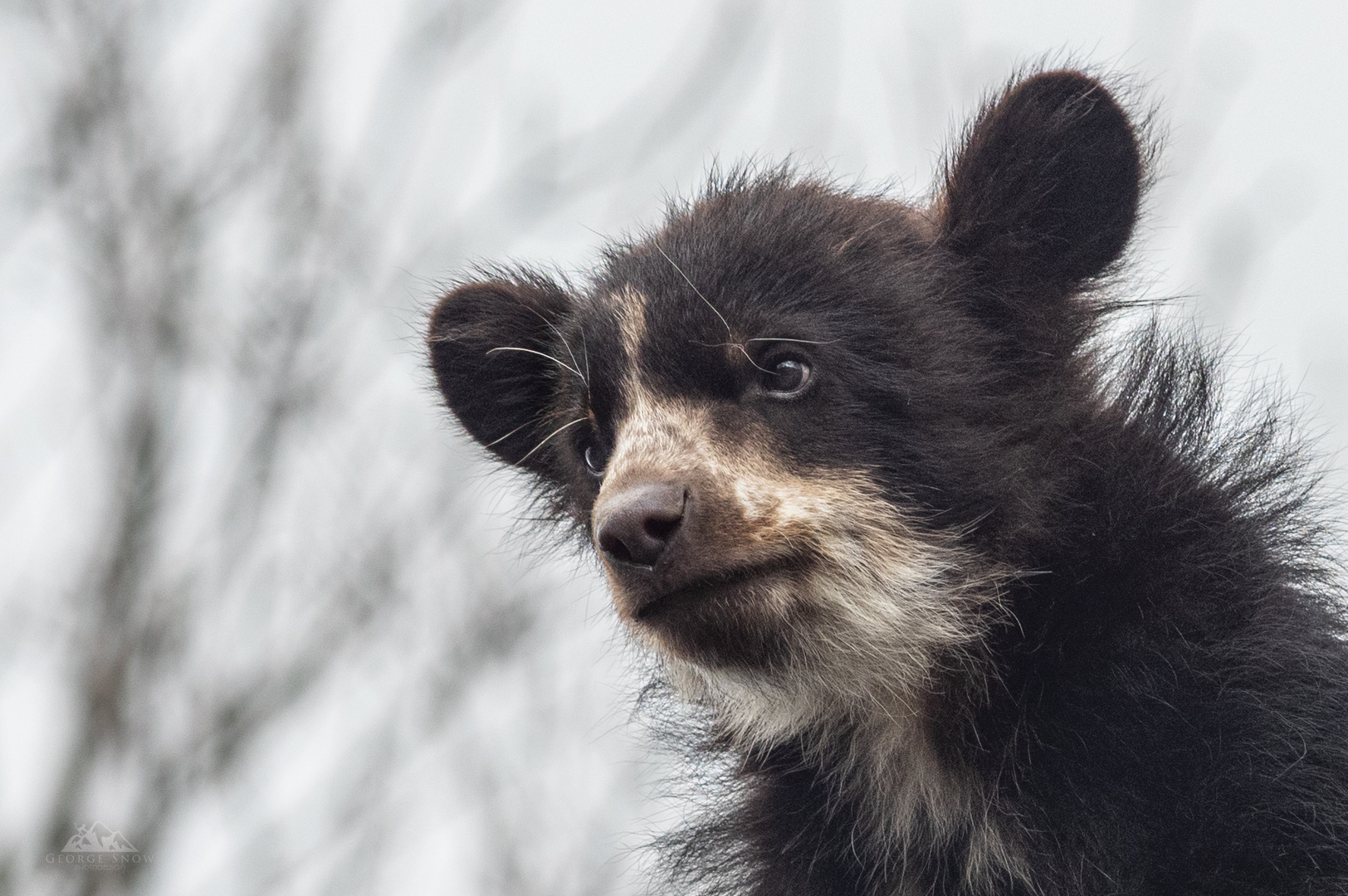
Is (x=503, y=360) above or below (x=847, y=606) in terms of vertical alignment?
above

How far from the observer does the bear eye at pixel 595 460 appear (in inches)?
215

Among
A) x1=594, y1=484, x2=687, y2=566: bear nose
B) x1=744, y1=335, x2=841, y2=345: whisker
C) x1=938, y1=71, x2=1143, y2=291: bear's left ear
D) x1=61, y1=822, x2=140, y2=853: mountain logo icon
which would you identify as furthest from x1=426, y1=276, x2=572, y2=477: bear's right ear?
x1=61, y1=822, x2=140, y2=853: mountain logo icon

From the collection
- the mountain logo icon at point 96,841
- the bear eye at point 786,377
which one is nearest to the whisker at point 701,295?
the bear eye at point 786,377

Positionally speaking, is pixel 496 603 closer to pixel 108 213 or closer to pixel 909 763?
pixel 108 213

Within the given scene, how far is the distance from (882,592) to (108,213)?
465cm

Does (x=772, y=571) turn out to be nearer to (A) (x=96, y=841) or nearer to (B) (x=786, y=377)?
(B) (x=786, y=377)

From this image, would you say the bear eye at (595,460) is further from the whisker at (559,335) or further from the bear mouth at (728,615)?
the bear mouth at (728,615)

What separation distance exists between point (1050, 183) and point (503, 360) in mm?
2165

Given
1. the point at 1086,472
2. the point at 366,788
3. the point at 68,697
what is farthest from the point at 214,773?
the point at 1086,472

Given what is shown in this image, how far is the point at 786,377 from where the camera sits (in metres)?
4.91

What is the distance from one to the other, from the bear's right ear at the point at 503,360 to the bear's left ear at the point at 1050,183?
1639 mm

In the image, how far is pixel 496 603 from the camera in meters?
10.9

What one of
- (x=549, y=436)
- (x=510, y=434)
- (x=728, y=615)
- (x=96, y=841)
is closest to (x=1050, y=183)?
(x=728, y=615)

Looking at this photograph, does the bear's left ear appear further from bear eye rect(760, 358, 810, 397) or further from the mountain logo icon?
the mountain logo icon
